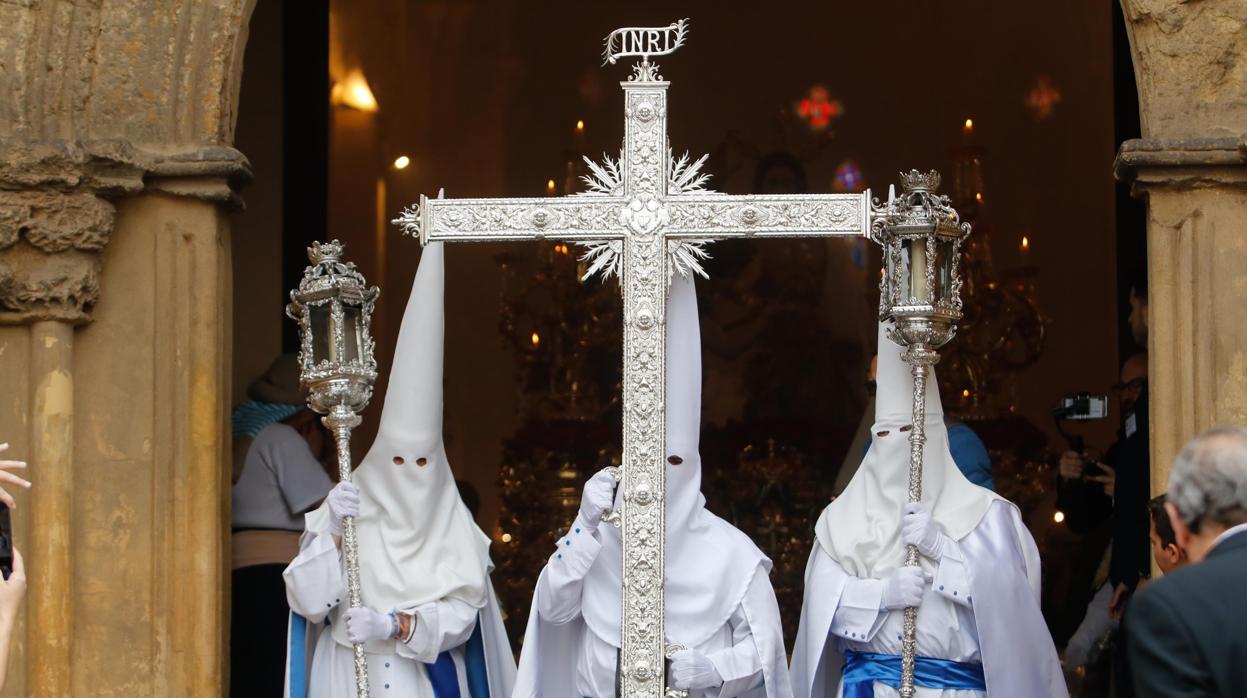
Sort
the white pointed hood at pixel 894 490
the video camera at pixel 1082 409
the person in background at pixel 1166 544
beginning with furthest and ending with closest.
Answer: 1. the video camera at pixel 1082 409
2. the white pointed hood at pixel 894 490
3. the person in background at pixel 1166 544

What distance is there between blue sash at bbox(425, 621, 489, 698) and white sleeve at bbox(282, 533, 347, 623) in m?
0.39

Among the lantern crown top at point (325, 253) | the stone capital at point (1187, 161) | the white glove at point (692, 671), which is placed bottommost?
the white glove at point (692, 671)

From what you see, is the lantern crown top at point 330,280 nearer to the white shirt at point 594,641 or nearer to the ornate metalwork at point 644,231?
the ornate metalwork at point 644,231

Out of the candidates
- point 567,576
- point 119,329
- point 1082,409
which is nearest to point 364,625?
point 567,576

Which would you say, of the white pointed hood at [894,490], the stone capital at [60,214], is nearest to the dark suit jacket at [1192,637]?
the white pointed hood at [894,490]

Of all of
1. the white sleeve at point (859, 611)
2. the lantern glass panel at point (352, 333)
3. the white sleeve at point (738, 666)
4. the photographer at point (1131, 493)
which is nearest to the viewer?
the white sleeve at point (738, 666)

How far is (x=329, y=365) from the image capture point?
6.04 meters

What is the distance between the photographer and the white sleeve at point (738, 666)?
597 centimetres

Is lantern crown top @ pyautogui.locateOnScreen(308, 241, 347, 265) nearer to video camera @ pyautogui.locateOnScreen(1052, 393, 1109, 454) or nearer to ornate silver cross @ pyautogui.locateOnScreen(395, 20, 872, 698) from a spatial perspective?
ornate silver cross @ pyautogui.locateOnScreen(395, 20, 872, 698)

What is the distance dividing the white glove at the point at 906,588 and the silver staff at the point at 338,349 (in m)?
1.52

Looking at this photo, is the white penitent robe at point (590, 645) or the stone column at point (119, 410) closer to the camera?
the white penitent robe at point (590, 645)

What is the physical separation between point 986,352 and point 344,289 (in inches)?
191

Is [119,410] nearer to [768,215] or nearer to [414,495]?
[414,495]

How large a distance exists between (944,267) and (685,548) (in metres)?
1.11
